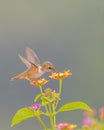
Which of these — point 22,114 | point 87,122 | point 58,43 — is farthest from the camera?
point 58,43

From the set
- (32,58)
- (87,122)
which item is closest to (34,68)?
(32,58)

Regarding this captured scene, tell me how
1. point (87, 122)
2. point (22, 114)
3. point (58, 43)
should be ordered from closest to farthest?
point (22, 114)
point (87, 122)
point (58, 43)

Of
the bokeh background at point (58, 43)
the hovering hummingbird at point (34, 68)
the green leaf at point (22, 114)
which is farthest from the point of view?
the bokeh background at point (58, 43)

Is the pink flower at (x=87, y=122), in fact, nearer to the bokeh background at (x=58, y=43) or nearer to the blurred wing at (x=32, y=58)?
the blurred wing at (x=32, y=58)

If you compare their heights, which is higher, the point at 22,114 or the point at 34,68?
the point at 34,68

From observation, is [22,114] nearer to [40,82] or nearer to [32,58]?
[40,82]

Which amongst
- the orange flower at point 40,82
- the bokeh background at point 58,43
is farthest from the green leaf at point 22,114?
the bokeh background at point 58,43

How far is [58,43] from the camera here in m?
7.52

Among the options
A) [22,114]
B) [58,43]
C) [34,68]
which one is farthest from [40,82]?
[58,43]

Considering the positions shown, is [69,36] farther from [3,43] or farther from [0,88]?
[0,88]

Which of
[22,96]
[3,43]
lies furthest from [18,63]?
[3,43]

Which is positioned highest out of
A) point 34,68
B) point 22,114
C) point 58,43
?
point 58,43

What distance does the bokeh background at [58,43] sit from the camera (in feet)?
21.3

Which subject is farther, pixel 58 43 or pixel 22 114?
pixel 58 43
